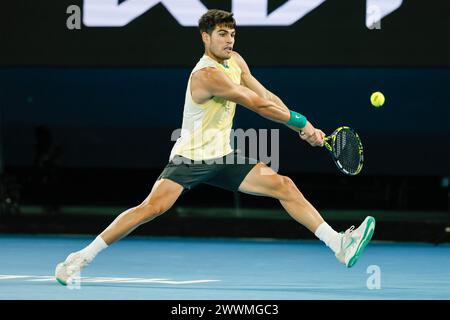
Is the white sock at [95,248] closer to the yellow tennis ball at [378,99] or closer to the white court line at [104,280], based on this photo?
the white court line at [104,280]

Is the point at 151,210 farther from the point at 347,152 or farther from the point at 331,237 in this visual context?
the point at 347,152

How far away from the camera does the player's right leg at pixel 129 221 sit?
26.3 ft

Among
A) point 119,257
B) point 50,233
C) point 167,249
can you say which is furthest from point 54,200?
point 119,257

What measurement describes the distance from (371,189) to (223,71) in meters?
10.1

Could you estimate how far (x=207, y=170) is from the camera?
8.20 metres

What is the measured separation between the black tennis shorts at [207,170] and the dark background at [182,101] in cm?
447

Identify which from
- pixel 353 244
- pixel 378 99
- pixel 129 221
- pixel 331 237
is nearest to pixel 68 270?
pixel 129 221

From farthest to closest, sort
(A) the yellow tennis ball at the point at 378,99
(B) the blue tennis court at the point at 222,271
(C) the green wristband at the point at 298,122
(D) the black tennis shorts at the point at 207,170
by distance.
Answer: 1. (A) the yellow tennis ball at the point at 378,99
2. (D) the black tennis shorts at the point at 207,170
3. (B) the blue tennis court at the point at 222,271
4. (C) the green wristband at the point at 298,122

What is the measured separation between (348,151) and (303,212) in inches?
24.5

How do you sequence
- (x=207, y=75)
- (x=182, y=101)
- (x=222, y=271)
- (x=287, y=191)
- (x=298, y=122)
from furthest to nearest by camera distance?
(x=182, y=101)
(x=222, y=271)
(x=287, y=191)
(x=207, y=75)
(x=298, y=122)

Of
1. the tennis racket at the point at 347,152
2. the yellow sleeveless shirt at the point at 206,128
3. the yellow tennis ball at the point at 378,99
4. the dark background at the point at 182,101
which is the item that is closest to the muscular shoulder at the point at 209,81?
the yellow sleeveless shirt at the point at 206,128

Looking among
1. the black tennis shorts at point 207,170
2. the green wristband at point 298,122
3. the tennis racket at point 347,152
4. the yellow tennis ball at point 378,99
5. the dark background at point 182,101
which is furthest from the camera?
the dark background at point 182,101

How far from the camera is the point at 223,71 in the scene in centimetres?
809
